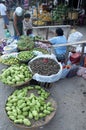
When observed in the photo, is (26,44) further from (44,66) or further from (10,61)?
(44,66)

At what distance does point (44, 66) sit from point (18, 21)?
2.94 meters

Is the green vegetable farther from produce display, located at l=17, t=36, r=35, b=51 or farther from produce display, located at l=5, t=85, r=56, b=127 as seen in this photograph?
produce display, located at l=17, t=36, r=35, b=51

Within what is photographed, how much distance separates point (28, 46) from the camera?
5.47 meters

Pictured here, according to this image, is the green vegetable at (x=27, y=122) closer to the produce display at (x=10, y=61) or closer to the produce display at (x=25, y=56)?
the produce display at (x=25, y=56)

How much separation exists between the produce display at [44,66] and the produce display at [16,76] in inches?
7.5

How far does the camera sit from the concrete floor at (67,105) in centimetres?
362

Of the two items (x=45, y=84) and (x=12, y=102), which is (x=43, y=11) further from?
(x=12, y=102)

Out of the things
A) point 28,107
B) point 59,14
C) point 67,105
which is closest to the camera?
point 28,107

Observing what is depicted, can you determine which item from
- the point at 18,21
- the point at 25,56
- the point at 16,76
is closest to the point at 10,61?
the point at 25,56

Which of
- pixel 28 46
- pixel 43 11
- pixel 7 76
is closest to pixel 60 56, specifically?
pixel 28 46

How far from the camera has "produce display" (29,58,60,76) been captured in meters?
4.22

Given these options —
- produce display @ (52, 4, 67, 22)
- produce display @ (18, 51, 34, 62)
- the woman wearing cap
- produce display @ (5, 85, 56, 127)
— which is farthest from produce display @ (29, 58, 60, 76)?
produce display @ (52, 4, 67, 22)

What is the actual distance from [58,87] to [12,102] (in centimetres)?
156

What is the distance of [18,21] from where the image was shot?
259 inches
